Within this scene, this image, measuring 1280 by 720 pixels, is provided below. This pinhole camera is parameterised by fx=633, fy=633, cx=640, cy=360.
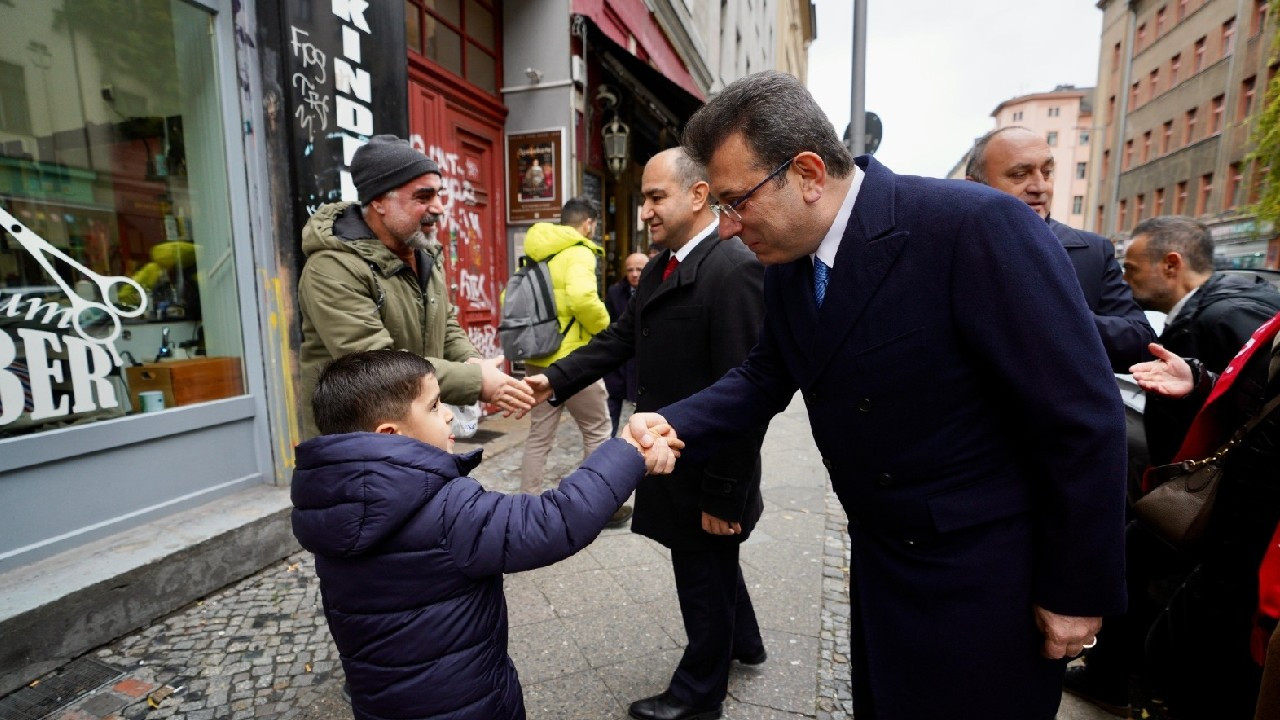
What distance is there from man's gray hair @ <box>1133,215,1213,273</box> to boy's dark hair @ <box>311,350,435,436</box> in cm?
339

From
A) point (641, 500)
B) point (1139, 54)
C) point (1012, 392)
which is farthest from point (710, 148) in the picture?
point (1139, 54)

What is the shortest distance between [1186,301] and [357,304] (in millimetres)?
3535

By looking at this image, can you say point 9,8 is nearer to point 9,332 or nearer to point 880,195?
point 9,332

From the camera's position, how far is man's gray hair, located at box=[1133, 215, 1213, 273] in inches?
117

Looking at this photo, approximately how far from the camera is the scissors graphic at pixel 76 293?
2.85 meters

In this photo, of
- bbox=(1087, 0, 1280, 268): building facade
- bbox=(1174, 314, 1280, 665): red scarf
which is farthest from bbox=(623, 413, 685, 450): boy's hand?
bbox=(1087, 0, 1280, 268): building facade

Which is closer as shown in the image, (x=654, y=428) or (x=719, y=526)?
(x=654, y=428)

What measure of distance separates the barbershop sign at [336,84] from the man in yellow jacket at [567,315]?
4.12ft

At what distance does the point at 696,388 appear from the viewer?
7.69 feet

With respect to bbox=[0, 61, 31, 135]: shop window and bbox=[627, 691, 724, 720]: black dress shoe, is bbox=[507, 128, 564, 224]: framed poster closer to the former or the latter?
bbox=[0, 61, 31, 135]: shop window

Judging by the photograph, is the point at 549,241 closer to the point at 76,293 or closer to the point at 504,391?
the point at 504,391

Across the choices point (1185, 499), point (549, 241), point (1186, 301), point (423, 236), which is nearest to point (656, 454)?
point (423, 236)

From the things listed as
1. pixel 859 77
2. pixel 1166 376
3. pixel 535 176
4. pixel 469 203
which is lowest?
pixel 1166 376

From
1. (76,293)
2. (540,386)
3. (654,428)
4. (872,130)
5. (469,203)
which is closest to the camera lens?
(654,428)
